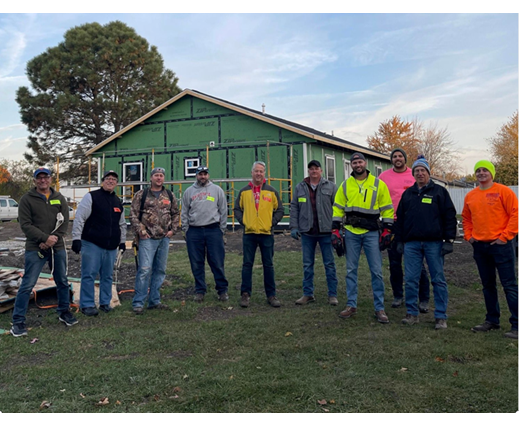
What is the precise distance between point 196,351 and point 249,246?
239cm

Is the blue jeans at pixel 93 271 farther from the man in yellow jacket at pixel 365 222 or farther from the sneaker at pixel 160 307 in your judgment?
the man in yellow jacket at pixel 365 222

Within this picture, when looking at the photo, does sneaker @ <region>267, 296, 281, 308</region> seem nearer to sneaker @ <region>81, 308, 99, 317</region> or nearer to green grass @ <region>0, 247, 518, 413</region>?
green grass @ <region>0, 247, 518, 413</region>

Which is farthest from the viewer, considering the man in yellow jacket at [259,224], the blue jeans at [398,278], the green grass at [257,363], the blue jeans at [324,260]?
the man in yellow jacket at [259,224]

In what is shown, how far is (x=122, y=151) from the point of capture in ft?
70.7

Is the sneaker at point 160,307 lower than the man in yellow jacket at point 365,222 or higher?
lower

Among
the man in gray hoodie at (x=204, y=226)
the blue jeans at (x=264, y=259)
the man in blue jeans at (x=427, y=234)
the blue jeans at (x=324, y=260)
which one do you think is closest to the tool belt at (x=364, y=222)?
the man in blue jeans at (x=427, y=234)

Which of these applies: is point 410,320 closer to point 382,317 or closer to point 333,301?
point 382,317

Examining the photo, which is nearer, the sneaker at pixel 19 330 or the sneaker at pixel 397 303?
the sneaker at pixel 19 330

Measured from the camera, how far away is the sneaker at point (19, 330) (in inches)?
212

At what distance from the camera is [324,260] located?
6844 mm

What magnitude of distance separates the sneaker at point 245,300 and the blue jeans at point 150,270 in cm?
124

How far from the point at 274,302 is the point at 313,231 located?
120 cm
